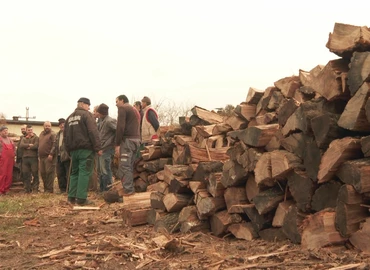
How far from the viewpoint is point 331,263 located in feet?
13.1

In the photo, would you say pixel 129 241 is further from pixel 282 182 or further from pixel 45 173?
pixel 45 173

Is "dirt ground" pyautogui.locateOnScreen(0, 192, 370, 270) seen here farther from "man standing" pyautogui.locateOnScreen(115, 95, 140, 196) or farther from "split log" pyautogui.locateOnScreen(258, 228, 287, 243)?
"man standing" pyautogui.locateOnScreen(115, 95, 140, 196)

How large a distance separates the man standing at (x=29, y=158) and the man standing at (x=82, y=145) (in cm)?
407

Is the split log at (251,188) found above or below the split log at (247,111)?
below

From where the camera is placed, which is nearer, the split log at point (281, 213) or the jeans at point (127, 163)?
the split log at point (281, 213)

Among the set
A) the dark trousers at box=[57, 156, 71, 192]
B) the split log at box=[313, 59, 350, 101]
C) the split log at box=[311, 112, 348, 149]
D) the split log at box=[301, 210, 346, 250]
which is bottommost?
the dark trousers at box=[57, 156, 71, 192]

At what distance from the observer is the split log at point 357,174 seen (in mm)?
4102

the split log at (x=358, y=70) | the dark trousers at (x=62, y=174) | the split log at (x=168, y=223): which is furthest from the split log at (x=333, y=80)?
the dark trousers at (x=62, y=174)

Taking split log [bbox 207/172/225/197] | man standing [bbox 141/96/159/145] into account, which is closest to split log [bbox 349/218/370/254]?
split log [bbox 207/172/225/197]

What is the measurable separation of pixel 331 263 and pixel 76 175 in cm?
648

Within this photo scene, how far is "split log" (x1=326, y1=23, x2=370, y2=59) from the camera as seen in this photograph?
4363mm

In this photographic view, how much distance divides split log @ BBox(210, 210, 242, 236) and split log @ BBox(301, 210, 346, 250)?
1276mm

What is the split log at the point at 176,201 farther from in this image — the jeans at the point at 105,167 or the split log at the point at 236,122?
the jeans at the point at 105,167

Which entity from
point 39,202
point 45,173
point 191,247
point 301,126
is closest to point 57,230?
point 191,247
